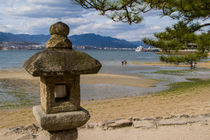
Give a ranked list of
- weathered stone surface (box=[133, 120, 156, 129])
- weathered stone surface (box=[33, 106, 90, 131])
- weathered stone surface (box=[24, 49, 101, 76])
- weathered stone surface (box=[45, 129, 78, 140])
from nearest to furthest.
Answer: weathered stone surface (box=[24, 49, 101, 76]) < weathered stone surface (box=[33, 106, 90, 131]) < weathered stone surface (box=[45, 129, 78, 140]) < weathered stone surface (box=[133, 120, 156, 129])

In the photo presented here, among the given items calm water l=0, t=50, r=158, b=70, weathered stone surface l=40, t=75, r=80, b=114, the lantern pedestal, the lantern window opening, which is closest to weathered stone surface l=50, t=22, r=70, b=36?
weathered stone surface l=40, t=75, r=80, b=114

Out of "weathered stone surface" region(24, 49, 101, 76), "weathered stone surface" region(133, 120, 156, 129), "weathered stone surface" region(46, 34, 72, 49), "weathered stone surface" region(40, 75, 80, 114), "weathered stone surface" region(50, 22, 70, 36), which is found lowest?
"weathered stone surface" region(133, 120, 156, 129)

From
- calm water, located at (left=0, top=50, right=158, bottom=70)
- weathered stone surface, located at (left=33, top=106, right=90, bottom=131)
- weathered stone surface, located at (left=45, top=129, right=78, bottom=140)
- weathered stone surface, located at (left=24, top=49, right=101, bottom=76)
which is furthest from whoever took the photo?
calm water, located at (left=0, top=50, right=158, bottom=70)

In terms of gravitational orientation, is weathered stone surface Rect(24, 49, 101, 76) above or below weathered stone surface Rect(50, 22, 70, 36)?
below

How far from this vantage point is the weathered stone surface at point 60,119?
2.91m

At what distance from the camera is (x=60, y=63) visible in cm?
277

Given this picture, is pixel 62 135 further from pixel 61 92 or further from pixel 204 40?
pixel 204 40

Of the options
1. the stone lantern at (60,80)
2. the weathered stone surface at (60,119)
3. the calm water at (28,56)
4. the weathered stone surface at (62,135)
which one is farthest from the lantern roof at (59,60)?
the calm water at (28,56)

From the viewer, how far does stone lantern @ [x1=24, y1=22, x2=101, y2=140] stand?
2729 mm

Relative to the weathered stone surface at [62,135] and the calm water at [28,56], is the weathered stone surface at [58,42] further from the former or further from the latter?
the calm water at [28,56]

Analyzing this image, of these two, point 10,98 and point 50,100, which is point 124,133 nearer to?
point 50,100

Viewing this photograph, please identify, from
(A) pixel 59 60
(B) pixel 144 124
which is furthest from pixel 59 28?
(B) pixel 144 124

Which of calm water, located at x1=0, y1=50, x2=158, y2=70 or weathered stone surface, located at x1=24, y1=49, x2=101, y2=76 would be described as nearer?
weathered stone surface, located at x1=24, y1=49, x2=101, y2=76

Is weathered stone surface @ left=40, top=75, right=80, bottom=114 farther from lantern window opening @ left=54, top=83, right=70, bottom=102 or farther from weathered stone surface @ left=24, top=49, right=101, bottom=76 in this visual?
weathered stone surface @ left=24, top=49, right=101, bottom=76
